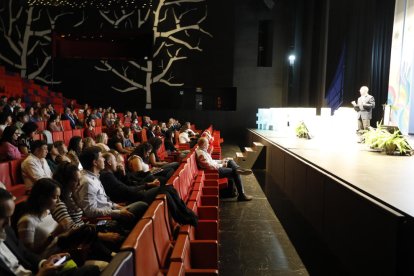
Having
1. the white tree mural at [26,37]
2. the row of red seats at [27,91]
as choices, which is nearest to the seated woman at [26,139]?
the row of red seats at [27,91]

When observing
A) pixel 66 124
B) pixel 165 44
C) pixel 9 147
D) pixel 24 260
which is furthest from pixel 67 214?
pixel 165 44

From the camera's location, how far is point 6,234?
1.66 m

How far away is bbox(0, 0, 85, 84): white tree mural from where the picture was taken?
12922 millimetres

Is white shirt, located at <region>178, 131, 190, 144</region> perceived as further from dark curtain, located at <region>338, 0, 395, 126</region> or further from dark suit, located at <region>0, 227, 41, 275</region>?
dark suit, located at <region>0, 227, 41, 275</region>

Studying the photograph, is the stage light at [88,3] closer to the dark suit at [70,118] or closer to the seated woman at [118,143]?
the dark suit at [70,118]

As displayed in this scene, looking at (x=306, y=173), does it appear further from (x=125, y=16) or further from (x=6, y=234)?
(x=125, y=16)

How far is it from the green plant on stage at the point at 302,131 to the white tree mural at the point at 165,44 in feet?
20.4

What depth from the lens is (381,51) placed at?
35.2 feet

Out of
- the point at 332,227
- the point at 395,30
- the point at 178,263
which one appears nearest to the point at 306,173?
the point at 332,227

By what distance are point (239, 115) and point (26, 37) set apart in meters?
7.57

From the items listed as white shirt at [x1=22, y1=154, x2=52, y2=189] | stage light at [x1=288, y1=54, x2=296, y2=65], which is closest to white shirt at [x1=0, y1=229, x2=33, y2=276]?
white shirt at [x1=22, y1=154, x2=52, y2=189]

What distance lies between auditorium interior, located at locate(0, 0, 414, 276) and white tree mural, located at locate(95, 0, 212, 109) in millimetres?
39

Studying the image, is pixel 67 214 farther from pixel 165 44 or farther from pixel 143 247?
pixel 165 44

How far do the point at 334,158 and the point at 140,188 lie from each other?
7.89 feet
